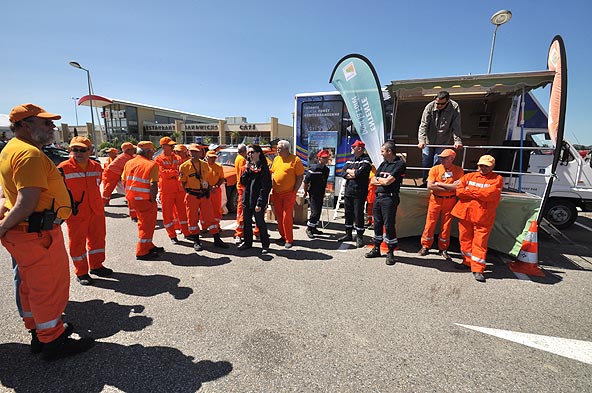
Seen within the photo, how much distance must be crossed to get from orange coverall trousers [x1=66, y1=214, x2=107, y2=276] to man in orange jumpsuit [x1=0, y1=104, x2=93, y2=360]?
1.11 m

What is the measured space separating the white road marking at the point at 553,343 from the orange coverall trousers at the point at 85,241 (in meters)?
Answer: 4.50

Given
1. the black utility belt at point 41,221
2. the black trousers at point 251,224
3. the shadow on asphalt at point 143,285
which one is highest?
the black utility belt at point 41,221

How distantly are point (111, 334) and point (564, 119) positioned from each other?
6350 mm

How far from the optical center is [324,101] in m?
7.93

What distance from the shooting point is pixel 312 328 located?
2719 millimetres

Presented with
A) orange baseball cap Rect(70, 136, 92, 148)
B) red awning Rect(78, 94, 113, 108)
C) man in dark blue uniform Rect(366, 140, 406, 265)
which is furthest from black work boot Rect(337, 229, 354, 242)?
red awning Rect(78, 94, 113, 108)

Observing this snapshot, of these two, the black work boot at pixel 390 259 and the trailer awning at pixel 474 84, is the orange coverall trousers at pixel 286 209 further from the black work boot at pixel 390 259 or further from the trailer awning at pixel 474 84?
the trailer awning at pixel 474 84

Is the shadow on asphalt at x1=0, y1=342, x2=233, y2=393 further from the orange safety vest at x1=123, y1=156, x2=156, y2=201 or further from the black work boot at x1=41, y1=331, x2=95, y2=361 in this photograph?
the orange safety vest at x1=123, y1=156, x2=156, y2=201

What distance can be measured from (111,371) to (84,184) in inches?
88.6

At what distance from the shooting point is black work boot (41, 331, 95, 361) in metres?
2.22

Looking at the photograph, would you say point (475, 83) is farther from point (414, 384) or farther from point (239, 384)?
point (239, 384)

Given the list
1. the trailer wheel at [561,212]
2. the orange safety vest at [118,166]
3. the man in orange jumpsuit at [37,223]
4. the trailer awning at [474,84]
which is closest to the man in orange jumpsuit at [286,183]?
the trailer awning at [474,84]

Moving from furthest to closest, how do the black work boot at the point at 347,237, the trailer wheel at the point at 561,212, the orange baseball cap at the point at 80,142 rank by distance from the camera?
the trailer wheel at the point at 561,212
the black work boot at the point at 347,237
the orange baseball cap at the point at 80,142

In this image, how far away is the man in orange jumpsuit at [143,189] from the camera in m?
4.00
